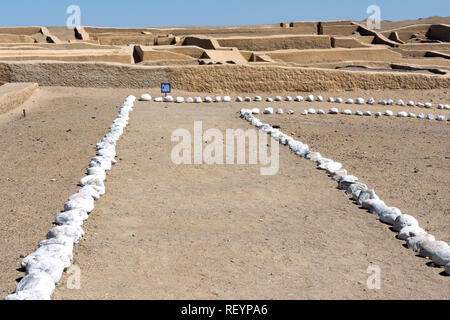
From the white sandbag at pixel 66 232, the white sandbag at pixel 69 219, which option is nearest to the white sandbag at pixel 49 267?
the white sandbag at pixel 66 232

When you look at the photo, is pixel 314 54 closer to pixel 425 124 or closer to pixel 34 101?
pixel 425 124

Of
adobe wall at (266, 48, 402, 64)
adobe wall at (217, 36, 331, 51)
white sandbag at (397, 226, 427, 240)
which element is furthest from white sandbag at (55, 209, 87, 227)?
adobe wall at (217, 36, 331, 51)

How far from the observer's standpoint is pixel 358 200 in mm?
5754

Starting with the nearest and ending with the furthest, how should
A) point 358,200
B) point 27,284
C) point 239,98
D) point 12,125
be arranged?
point 27,284 < point 358,200 < point 12,125 < point 239,98

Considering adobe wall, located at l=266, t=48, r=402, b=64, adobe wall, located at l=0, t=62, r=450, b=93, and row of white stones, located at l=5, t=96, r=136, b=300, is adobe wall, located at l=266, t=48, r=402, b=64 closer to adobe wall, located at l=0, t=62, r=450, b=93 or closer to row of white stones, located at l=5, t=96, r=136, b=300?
adobe wall, located at l=0, t=62, r=450, b=93

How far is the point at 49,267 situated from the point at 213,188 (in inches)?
101

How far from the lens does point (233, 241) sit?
465 cm

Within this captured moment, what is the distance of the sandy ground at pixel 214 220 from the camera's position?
3900 mm

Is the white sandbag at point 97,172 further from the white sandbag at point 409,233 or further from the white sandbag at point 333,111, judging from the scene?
the white sandbag at point 333,111

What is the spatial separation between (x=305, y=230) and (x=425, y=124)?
7571mm

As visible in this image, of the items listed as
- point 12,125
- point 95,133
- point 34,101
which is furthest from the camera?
point 34,101

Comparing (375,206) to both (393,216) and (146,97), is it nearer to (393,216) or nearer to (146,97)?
(393,216)

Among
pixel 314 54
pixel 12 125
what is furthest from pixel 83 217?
pixel 314 54

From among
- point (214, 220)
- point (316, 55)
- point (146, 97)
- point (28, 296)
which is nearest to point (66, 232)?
point (28, 296)
